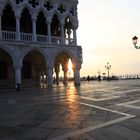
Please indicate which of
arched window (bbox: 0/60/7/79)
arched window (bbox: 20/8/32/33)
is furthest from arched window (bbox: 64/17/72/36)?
arched window (bbox: 0/60/7/79)

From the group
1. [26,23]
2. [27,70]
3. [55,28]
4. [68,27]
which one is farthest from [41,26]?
[27,70]

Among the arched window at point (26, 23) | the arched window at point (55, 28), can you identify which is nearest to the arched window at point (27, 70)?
the arched window at point (26, 23)

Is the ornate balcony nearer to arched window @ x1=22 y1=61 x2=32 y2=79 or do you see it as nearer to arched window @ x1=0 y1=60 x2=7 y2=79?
arched window @ x1=0 y1=60 x2=7 y2=79

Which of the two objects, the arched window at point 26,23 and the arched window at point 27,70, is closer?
the arched window at point 26,23

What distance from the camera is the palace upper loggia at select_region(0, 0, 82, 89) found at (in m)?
26.2

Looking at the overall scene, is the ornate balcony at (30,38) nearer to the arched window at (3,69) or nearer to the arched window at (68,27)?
the arched window at (68,27)

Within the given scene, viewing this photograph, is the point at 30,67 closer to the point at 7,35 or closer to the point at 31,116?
the point at 7,35

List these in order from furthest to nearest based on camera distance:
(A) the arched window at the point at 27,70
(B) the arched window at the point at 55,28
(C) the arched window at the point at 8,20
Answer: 1. (B) the arched window at the point at 55,28
2. (A) the arched window at the point at 27,70
3. (C) the arched window at the point at 8,20

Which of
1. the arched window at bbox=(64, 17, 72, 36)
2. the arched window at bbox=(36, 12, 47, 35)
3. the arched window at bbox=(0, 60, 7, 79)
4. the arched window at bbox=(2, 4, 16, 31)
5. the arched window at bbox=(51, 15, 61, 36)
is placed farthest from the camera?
the arched window at bbox=(51, 15, 61, 36)

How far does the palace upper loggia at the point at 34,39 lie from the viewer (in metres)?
26.2

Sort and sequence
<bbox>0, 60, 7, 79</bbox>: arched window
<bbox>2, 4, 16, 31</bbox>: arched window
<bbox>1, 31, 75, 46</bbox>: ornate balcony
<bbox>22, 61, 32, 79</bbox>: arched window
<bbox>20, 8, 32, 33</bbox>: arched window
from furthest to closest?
<bbox>22, 61, 32, 79</bbox>: arched window → <bbox>20, 8, 32, 33</bbox>: arched window → <bbox>0, 60, 7, 79</bbox>: arched window → <bbox>2, 4, 16, 31</bbox>: arched window → <bbox>1, 31, 75, 46</bbox>: ornate balcony

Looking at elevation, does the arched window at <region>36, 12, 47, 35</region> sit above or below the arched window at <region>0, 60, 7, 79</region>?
above

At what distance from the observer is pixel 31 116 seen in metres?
8.88

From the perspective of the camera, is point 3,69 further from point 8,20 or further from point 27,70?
point 8,20
